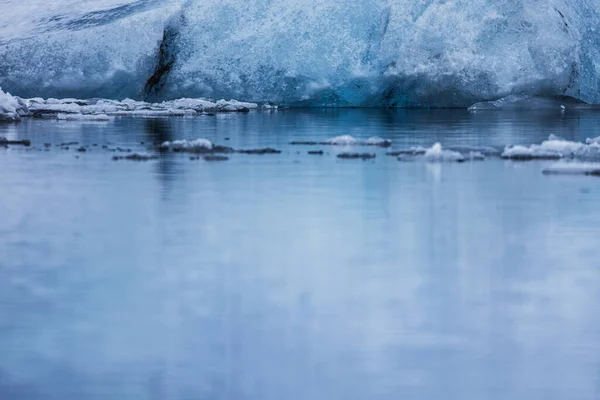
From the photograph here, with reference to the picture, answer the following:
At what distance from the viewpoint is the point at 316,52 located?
55.6 feet

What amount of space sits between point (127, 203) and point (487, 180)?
6.73 feet

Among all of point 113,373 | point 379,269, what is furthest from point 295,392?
point 379,269

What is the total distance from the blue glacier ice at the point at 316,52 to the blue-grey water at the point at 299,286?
1024 cm

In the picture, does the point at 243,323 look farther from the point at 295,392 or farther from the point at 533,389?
the point at 533,389

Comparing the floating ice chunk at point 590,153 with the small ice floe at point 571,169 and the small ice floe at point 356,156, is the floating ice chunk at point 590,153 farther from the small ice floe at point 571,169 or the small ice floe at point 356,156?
the small ice floe at point 356,156

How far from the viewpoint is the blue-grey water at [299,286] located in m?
2.50

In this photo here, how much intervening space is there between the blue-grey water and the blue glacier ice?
10245 mm

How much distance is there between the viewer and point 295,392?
2.39 metres

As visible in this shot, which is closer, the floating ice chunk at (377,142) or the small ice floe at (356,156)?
the small ice floe at (356,156)

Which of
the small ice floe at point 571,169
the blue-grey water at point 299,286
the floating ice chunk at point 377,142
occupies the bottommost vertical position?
the blue-grey water at point 299,286

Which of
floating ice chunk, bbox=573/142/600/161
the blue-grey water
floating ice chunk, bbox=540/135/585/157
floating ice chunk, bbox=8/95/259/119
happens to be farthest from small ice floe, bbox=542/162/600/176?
floating ice chunk, bbox=8/95/259/119

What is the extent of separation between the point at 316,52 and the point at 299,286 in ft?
45.3

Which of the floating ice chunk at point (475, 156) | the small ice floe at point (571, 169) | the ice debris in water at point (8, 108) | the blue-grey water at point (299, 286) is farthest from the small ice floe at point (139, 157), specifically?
the ice debris in water at point (8, 108)

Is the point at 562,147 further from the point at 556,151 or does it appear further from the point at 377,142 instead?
the point at 377,142
